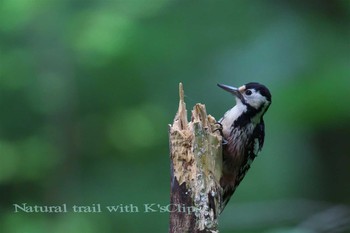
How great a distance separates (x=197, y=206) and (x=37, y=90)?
14.1 feet

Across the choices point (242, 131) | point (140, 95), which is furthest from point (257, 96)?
point (140, 95)

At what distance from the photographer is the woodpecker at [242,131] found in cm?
425

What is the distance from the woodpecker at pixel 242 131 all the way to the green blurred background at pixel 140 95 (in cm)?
200

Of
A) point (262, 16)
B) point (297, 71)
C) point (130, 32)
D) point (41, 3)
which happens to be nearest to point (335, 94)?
point (297, 71)

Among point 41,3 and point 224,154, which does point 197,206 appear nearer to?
point 224,154

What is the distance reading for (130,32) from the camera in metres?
6.81

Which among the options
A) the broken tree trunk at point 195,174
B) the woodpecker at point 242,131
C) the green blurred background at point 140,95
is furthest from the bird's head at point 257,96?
the green blurred background at point 140,95

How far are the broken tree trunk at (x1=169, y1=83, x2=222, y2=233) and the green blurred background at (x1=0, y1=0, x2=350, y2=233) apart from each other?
9.27 feet

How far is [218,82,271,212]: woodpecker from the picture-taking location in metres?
4.25

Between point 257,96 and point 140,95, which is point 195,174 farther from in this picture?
point 140,95

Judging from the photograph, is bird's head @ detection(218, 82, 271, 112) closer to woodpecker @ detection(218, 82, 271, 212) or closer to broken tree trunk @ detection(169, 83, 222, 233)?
woodpecker @ detection(218, 82, 271, 212)

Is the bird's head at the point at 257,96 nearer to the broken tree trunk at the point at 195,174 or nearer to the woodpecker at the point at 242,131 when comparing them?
the woodpecker at the point at 242,131

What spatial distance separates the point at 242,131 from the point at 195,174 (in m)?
0.94

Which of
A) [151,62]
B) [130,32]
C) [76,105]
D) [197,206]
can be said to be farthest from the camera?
[76,105]
